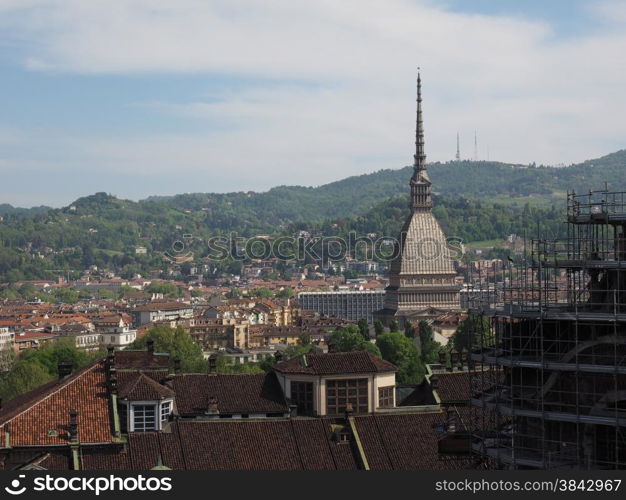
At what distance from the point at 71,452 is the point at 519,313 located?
1550 centimetres

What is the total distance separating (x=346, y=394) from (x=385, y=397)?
1.76 meters

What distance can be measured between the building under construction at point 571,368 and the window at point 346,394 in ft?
52.7

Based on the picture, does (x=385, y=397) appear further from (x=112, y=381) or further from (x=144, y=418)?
(x=112, y=381)

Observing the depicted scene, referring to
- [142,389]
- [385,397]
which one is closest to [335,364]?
[385,397]

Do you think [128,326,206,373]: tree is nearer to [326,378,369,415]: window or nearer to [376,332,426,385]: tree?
[376,332,426,385]: tree

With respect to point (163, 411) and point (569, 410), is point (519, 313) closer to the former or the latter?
point (569, 410)

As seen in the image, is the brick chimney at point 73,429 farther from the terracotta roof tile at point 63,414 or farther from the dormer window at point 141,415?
the dormer window at point 141,415

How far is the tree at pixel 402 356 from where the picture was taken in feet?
367

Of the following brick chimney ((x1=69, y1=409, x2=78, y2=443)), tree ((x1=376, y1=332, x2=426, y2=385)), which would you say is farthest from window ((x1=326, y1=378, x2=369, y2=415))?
tree ((x1=376, y1=332, x2=426, y2=385))

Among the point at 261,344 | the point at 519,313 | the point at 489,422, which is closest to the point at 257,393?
the point at 489,422

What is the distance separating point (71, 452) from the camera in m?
49.3

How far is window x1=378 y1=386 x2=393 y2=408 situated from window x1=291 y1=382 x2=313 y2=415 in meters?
2.32

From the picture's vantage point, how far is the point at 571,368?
37.9m

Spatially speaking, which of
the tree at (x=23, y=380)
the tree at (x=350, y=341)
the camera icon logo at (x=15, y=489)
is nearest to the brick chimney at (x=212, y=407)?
the camera icon logo at (x=15, y=489)
